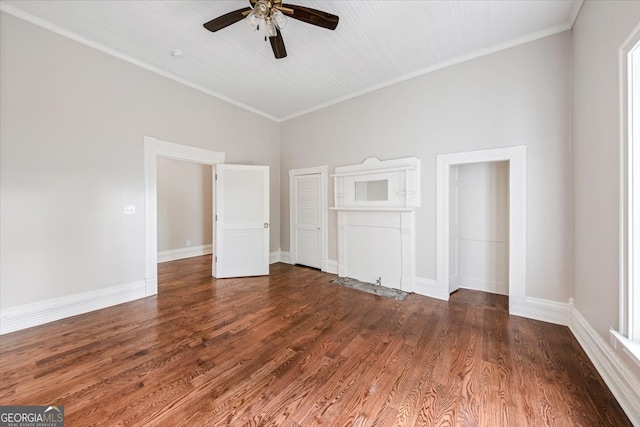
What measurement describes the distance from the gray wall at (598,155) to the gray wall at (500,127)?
15 centimetres

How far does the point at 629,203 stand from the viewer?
156 centimetres

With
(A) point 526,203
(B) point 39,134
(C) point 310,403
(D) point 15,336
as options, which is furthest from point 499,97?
(D) point 15,336

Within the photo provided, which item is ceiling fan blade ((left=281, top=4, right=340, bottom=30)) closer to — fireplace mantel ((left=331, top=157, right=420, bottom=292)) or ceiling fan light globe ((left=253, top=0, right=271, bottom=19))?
ceiling fan light globe ((left=253, top=0, right=271, bottom=19))

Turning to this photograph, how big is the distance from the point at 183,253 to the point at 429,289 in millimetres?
5573

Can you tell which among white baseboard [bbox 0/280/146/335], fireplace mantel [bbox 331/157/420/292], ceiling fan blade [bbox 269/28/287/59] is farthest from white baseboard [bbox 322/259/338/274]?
ceiling fan blade [bbox 269/28/287/59]

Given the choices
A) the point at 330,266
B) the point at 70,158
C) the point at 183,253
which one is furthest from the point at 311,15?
the point at 183,253

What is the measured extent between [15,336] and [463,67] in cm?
584

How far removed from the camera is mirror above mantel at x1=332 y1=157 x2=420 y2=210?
11.8 feet

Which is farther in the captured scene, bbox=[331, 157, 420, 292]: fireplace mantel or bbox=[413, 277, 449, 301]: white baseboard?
bbox=[331, 157, 420, 292]: fireplace mantel

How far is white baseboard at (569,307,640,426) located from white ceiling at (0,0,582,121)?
3.01 metres

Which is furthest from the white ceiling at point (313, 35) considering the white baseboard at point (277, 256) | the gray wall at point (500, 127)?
the white baseboard at point (277, 256)

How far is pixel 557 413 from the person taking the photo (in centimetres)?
149

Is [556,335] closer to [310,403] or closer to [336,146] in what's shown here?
[310,403]

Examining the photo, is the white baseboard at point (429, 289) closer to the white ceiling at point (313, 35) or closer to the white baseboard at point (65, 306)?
the white ceiling at point (313, 35)
